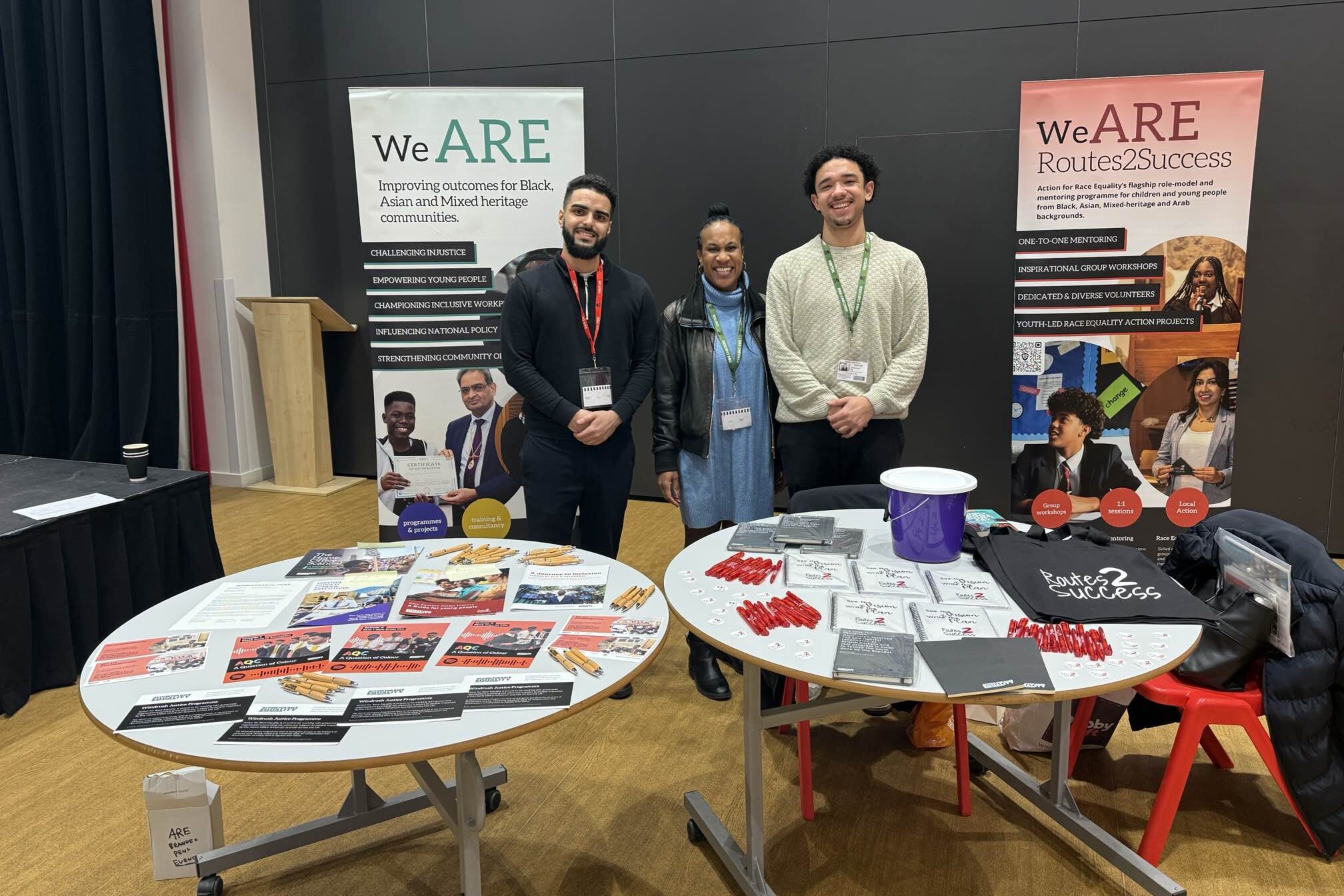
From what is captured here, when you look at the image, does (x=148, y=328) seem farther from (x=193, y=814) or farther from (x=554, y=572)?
(x=554, y=572)

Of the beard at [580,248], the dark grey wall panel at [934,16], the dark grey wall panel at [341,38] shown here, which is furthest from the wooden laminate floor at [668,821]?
the dark grey wall panel at [341,38]

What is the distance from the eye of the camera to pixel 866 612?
164 centimetres

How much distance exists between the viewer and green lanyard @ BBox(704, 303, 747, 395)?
9.13ft

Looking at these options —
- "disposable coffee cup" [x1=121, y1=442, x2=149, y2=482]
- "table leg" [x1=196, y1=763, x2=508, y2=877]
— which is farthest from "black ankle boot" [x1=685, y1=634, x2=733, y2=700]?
"disposable coffee cup" [x1=121, y1=442, x2=149, y2=482]

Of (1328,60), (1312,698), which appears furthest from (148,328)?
(1328,60)

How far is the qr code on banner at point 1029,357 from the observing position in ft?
12.1

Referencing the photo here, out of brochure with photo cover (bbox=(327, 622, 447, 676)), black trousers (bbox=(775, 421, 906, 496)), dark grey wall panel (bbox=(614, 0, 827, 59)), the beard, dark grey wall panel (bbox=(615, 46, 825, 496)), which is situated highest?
dark grey wall panel (bbox=(614, 0, 827, 59))

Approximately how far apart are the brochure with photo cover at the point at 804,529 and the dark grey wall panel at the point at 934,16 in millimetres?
3069

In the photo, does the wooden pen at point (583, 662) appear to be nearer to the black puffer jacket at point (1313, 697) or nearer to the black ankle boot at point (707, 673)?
the black ankle boot at point (707, 673)

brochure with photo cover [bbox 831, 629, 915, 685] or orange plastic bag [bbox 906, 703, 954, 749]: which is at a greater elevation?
brochure with photo cover [bbox 831, 629, 915, 685]

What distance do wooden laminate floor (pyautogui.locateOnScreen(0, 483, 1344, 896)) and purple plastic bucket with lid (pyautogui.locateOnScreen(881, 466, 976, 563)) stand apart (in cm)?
76

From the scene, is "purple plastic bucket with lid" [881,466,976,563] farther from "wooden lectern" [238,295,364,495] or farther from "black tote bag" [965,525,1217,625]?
"wooden lectern" [238,295,364,495]

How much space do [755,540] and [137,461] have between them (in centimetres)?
250

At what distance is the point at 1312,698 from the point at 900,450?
1.21 metres
